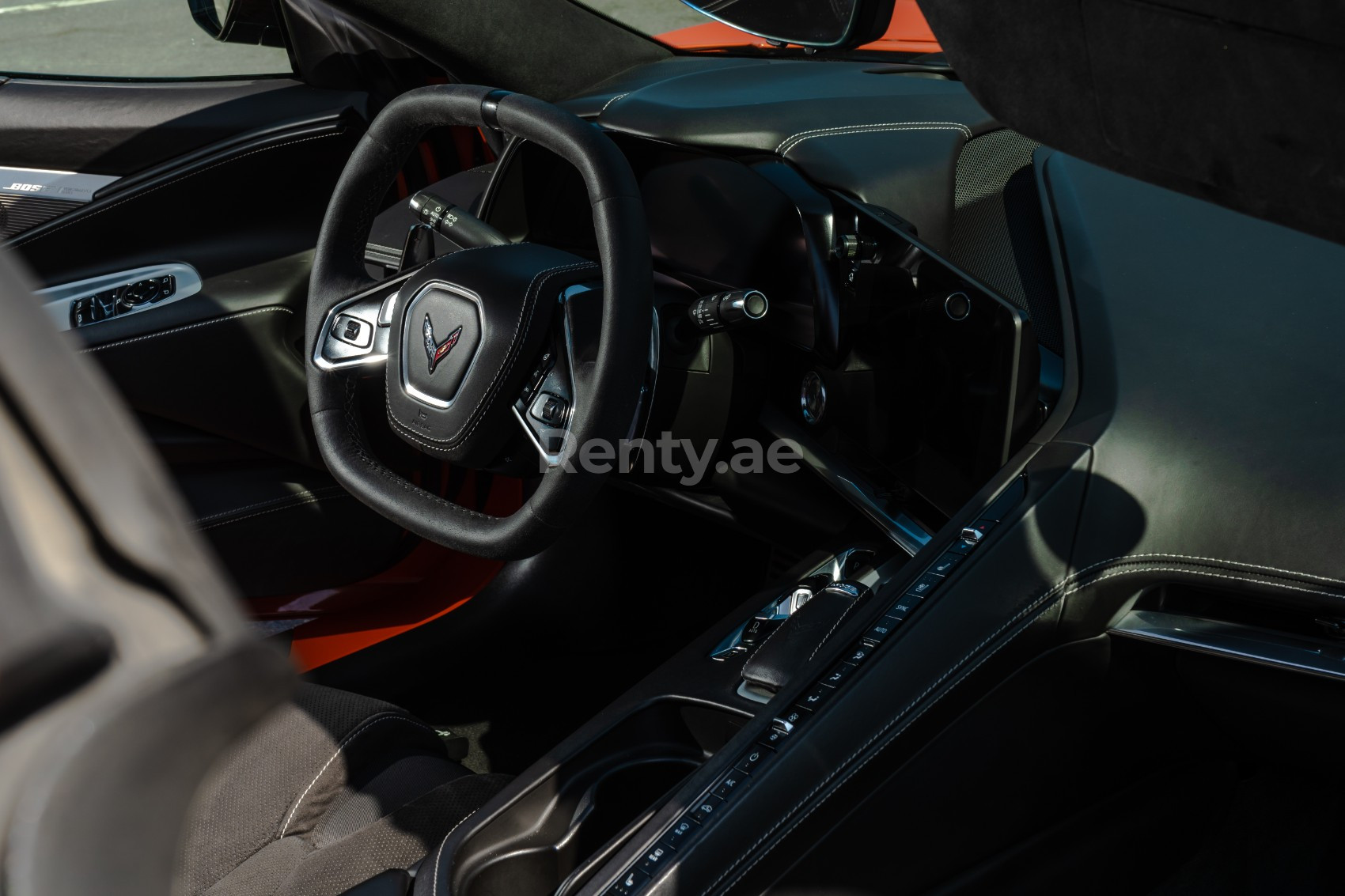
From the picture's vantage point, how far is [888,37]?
2.44 m

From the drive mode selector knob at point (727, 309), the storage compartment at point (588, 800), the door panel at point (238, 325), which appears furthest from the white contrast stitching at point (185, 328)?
the storage compartment at point (588, 800)

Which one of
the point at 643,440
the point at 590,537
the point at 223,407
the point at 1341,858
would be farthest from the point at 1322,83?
the point at 223,407

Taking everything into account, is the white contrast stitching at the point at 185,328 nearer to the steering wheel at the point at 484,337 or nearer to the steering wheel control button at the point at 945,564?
the steering wheel at the point at 484,337

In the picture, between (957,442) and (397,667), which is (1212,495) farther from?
(397,667)

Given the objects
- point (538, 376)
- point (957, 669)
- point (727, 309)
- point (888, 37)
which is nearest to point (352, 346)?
point (538, 376)

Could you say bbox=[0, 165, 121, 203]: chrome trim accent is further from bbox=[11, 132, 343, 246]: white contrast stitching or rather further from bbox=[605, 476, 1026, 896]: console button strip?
bbox=[605, 476, 1026, 896]: console button strip

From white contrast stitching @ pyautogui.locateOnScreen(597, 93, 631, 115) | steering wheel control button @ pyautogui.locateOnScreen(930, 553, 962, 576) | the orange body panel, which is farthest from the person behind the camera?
the orange body panel

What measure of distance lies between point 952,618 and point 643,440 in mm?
435

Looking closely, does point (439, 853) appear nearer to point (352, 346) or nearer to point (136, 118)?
point (352, 346)

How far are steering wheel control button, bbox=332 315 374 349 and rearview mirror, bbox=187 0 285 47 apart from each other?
901mm

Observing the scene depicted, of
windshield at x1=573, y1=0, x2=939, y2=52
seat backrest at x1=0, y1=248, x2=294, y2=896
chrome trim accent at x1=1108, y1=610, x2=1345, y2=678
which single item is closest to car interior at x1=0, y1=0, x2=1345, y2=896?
chrome trim accent at x1=1108, y1=610, x2=1345, y2=678

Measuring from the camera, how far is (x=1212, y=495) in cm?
115

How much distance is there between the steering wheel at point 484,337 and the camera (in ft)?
3.99

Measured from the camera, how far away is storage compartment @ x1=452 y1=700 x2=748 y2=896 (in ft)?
4.27
